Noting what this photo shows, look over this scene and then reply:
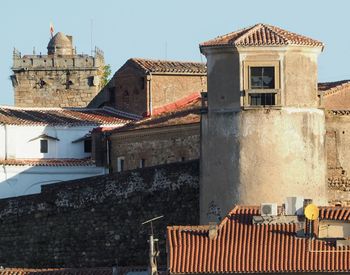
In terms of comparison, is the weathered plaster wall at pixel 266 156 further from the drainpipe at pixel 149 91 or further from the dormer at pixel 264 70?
the drainpipe at pixel 149 91

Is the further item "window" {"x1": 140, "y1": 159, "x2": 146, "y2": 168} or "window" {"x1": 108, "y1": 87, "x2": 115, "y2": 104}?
"window" {"x1": 108, "y1": 87, "x2": 115, "y2": 104}

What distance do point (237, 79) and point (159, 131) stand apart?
36.1 feet

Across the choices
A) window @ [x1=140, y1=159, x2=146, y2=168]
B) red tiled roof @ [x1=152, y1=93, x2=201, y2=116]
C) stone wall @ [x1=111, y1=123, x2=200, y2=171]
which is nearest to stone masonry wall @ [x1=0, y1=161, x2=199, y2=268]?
stone wall @ [x1=111, y1=123, x2=200, y2=171]

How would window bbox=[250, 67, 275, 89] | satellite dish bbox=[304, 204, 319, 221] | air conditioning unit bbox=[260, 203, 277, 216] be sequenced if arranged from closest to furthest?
satellite dish bbox=[304, 204, 319, 221] → air conditioning unit bbox=[260, 203, 277, 216] → window bbox=[250, 67, 275, 89]

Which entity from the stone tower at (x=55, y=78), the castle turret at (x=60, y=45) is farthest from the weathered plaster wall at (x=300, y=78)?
the castle turret at (x=60, y=45)

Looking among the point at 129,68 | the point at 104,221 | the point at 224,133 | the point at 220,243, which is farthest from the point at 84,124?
the point at 220,243

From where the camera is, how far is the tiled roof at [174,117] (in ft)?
230

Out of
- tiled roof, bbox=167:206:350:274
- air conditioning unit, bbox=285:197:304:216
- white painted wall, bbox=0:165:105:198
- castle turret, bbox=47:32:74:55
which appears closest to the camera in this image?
tiled roof, bbox=167:206:350:274

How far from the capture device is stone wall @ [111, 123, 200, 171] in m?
69.2

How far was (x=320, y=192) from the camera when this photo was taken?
200 ft

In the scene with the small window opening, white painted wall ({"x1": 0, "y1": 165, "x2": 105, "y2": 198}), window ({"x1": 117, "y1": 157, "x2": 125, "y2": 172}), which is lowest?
white painted wall ({"x1": 0, "y1": 165, "x2": 105, "y2": 198})

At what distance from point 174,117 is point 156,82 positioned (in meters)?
9.86

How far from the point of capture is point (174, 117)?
2813 inches

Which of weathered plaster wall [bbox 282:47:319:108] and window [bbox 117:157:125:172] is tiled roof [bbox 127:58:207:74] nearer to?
window [bbox 117:157:125:172]
